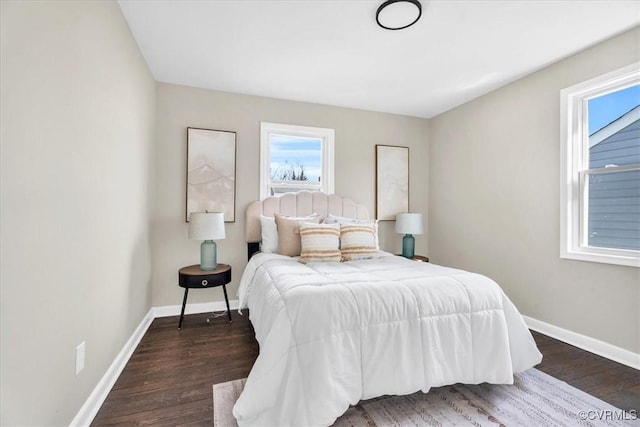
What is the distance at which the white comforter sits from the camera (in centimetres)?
152

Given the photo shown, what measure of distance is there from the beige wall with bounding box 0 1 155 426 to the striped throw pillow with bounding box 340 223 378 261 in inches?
75.2

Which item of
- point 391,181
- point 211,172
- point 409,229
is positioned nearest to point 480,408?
point 409,229

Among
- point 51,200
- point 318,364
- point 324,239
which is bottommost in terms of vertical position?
Answer: point 318,364

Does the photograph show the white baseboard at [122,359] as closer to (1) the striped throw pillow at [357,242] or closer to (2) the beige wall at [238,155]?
(2) the beige wall at [238,155]

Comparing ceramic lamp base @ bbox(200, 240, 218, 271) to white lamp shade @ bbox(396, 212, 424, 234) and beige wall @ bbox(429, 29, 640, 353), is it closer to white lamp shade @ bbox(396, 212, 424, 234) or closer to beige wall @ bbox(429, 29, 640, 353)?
white lamp shade @ bbox(396, 212, 424, 234)

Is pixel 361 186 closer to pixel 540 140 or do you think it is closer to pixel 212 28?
pixel 540 140

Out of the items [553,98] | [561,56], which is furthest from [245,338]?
[561,56]

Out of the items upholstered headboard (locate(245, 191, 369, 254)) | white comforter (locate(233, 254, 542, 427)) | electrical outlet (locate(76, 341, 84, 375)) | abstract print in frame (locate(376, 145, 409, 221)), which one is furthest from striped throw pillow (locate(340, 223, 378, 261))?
electrical outlet (locate(76, 341, 84, 375))

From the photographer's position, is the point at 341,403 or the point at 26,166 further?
the point at 341,403

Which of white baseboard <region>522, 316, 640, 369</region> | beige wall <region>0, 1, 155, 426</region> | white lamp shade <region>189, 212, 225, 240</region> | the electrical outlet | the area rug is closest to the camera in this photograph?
beige wall <region>0, 1, 155, 426</region>

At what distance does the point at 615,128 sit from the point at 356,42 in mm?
2331

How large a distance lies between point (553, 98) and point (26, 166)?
3881 millimetres

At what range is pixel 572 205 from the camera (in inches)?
107

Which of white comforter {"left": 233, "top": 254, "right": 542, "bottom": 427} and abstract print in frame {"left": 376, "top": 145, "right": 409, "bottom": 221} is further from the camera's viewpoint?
abstract print in frame {"left": 376, "top": 145, "right": 409, "bottom": 221}
